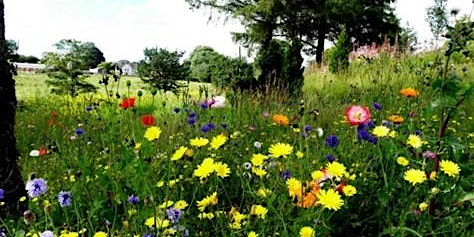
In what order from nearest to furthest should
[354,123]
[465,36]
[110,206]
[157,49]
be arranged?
1. [465,36]
2. [354,123]
3. [110,206]
4. [157,49]

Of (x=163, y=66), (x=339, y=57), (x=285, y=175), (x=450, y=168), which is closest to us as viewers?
(x=450, y=168)

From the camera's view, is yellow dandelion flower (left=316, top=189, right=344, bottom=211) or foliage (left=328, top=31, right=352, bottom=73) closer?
yellow dandelion flower (left=316, top=189, right=344, bottom=211)

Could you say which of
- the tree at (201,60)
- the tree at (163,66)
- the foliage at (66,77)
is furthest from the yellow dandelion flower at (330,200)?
the tree at (201,60)

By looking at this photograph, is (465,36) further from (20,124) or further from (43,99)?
(43,99)

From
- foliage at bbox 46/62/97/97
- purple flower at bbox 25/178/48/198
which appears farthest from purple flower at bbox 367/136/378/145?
foliage at bbox 46/62/97/97

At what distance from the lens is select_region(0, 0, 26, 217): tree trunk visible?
114 inches

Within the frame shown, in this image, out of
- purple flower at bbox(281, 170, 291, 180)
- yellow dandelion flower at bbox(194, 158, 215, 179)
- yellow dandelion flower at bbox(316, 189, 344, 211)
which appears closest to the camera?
yellow dandelion flower at bbox(316, 189, 344, 211)

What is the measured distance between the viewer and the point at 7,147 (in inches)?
116

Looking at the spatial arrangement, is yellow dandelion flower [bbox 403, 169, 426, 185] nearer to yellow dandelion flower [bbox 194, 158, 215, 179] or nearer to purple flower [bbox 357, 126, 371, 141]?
purple flower [bbox 357, 126, 371, 141]

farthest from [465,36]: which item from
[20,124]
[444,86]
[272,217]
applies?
[20,124]

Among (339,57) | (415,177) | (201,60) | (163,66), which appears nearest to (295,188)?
(415,177)

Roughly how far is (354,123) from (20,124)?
4840 mm

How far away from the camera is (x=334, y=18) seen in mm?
25469

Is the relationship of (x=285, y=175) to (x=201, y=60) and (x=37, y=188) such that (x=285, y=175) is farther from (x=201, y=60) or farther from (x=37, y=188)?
(x=201, y=60)
